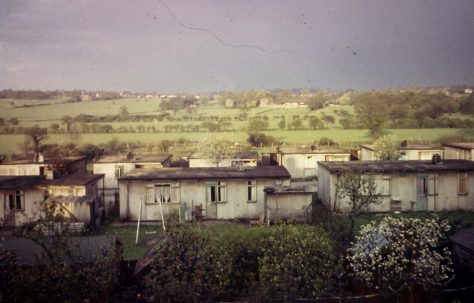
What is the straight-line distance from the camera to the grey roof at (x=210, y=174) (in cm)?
2397

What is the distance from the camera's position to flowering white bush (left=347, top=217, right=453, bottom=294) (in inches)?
460

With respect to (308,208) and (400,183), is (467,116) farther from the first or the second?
(308,208)

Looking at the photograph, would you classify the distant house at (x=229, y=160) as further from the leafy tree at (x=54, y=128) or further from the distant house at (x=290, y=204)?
the leafy tree at (x=54, y=128)

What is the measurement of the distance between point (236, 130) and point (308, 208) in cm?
5241

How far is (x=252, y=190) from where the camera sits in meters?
24.1

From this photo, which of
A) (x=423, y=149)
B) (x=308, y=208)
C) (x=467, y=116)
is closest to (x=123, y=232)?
(x=308, y=208)

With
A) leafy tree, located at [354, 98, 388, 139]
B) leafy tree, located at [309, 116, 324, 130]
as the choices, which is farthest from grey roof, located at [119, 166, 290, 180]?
leafy tree, located at [309, 116, 324, 130]

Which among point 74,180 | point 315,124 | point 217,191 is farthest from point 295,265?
point 315,124

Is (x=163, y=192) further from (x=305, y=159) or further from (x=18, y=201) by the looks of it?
(x=305, y=159)

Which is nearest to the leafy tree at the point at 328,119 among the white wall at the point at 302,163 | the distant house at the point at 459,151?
the distant house at the point at 459,151

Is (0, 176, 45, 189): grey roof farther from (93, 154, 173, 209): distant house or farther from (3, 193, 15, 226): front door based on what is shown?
(93, 154, 173, 209): distant house

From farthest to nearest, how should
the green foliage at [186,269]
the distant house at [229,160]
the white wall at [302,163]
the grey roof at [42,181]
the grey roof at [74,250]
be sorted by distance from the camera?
the white wall at [302,163]
the distant house at [229,160]
the grey roof at [42,181]
the grey roof at [74,250]
the green foliage at [186,269]

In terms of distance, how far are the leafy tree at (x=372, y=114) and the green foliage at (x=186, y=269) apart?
51.1 meters

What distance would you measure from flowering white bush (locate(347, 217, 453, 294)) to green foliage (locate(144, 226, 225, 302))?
12.1 ft
